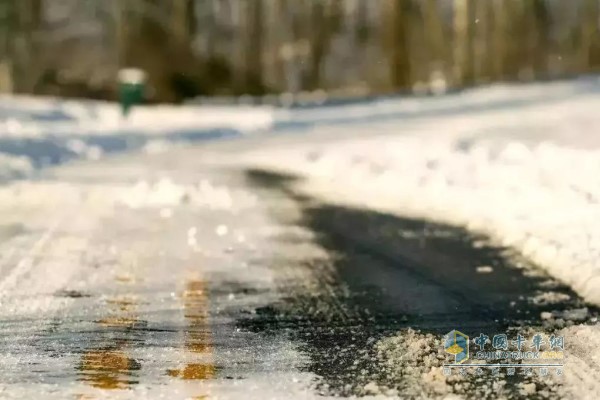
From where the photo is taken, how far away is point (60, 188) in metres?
14.3

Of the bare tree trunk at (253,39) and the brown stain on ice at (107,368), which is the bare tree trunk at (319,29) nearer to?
the bare tree trunk at (253,39)

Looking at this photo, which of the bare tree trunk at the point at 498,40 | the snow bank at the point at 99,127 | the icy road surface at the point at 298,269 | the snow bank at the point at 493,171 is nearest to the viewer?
the icy road surface at the point at 298,269

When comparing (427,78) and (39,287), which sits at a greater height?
(39,287)

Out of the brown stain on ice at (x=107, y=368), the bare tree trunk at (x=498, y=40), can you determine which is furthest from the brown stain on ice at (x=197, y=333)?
the bare tree trunk at (x=498, y=40)

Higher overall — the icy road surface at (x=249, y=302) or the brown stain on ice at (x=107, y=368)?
the brown stain on ice at (x=107, y=368)

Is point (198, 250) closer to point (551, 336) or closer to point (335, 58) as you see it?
point (551, 336)

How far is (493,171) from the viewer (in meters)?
14.5

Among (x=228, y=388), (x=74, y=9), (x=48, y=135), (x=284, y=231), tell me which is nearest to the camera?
(x=228, y=388)

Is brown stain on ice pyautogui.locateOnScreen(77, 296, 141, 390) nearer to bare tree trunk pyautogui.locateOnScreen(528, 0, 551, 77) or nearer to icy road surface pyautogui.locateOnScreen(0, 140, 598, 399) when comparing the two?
icy road surface pyautogui.locateOnScreen(0, 140, 598, 399)

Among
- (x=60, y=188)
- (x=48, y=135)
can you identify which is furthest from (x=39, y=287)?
(x=48, y=135)

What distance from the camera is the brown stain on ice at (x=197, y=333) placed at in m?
5.52

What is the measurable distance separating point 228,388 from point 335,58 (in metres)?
82.6

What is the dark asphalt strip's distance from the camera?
5.89 meters

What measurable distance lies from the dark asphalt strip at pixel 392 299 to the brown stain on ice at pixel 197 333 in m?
0.33
